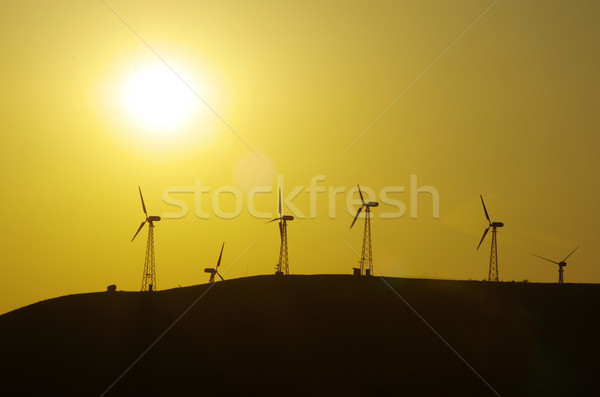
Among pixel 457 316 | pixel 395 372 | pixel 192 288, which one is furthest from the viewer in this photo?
pixel 192 288

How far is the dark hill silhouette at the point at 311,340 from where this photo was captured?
90625 millimetres

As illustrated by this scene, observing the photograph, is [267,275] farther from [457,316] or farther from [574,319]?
[574,319]

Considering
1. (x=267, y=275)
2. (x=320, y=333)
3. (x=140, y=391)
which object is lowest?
(x=140, y=391)

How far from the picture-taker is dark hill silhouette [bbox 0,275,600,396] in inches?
3568

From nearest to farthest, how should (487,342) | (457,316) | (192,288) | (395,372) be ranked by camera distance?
1. (395,372)
2. (487,342)
3. (457,316)
4. (192,288)

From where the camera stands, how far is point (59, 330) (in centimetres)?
11094

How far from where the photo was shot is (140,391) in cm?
9006

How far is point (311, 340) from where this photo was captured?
101 meters

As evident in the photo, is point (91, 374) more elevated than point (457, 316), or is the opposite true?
point (457, 316)

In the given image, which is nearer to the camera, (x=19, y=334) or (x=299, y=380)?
(x=299, y=380)

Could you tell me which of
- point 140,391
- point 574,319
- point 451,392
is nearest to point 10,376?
point 140,391

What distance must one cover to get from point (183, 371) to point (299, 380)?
12969mm

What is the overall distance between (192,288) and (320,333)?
24.9 metres

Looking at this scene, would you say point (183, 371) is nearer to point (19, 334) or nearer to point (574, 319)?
point (19, 334)
